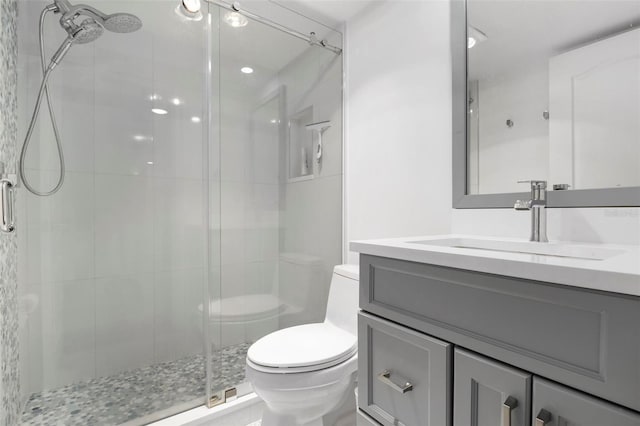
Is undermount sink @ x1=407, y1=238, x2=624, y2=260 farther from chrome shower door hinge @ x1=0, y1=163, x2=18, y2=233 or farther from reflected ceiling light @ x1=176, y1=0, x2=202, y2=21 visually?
reflected ceiling light @ x1=176, y1=0, x2=202, y2=21

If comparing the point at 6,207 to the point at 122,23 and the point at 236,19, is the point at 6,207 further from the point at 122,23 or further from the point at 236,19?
the point at 236,19

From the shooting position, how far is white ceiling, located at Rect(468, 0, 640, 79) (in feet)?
3.14

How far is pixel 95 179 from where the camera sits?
144 centimetres

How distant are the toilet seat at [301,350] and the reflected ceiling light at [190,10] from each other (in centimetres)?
158

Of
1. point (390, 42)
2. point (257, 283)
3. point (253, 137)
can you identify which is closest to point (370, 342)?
point (257, 283)

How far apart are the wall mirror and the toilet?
787mm

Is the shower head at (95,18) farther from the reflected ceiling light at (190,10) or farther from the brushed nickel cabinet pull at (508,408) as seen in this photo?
the brushed nickel cabinet pull at (508,408)

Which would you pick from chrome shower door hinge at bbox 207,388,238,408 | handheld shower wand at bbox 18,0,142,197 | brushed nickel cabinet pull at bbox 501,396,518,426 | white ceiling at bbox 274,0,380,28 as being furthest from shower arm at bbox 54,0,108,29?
brushed nickel cabinet pull at bbox 501,396,518,426

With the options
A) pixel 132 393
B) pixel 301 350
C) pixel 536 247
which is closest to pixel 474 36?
pixel 536 247

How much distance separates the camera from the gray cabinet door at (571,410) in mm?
461

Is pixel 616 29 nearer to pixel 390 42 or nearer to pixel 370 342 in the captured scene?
pixel 390 42

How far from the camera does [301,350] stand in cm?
127

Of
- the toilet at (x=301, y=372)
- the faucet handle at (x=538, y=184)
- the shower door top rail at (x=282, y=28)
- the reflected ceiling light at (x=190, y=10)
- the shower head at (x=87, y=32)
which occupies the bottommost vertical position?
the toilet at (x=301, y=372)

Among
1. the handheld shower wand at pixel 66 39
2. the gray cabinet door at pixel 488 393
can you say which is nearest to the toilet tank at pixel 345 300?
the gray cabinet door at pixel 488 393
